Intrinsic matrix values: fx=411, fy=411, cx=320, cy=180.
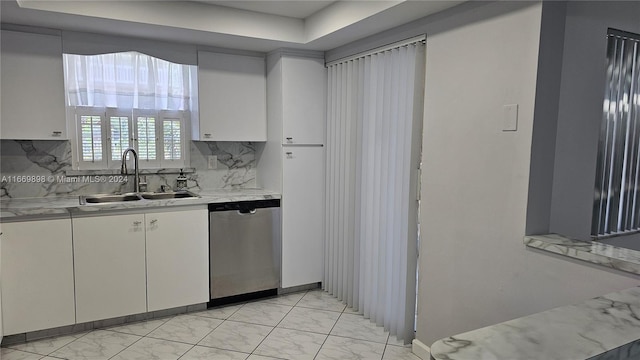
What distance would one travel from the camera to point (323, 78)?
3.77 m

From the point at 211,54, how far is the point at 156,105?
66 cm

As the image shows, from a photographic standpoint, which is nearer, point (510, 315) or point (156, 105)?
point (510, 315)

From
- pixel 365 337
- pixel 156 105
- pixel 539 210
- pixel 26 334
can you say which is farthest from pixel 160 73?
pixel 539 210

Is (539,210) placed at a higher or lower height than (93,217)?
higher

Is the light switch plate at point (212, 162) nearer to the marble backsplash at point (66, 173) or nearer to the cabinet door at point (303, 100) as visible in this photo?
the marble backsplash at point (66, 173)

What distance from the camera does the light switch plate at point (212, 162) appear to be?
155 inches

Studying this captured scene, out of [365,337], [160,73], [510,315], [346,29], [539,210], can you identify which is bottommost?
[365,337]

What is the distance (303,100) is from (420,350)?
2241mm

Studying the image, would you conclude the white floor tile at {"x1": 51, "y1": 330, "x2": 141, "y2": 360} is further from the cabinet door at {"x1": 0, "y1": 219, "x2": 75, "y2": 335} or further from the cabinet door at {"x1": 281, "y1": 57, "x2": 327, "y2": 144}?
the cabinet door at {"x1": 281, "y1": 57, "x2": 327, "y2": 144}

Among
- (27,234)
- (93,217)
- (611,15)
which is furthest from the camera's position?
(93,217)

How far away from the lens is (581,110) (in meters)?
Answer: 2.45

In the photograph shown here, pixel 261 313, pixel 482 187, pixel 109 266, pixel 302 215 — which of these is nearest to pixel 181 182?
pixel 109 266

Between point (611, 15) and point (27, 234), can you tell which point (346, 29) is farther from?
point (27, 234)

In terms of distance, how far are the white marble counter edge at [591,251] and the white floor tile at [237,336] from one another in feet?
6.38
